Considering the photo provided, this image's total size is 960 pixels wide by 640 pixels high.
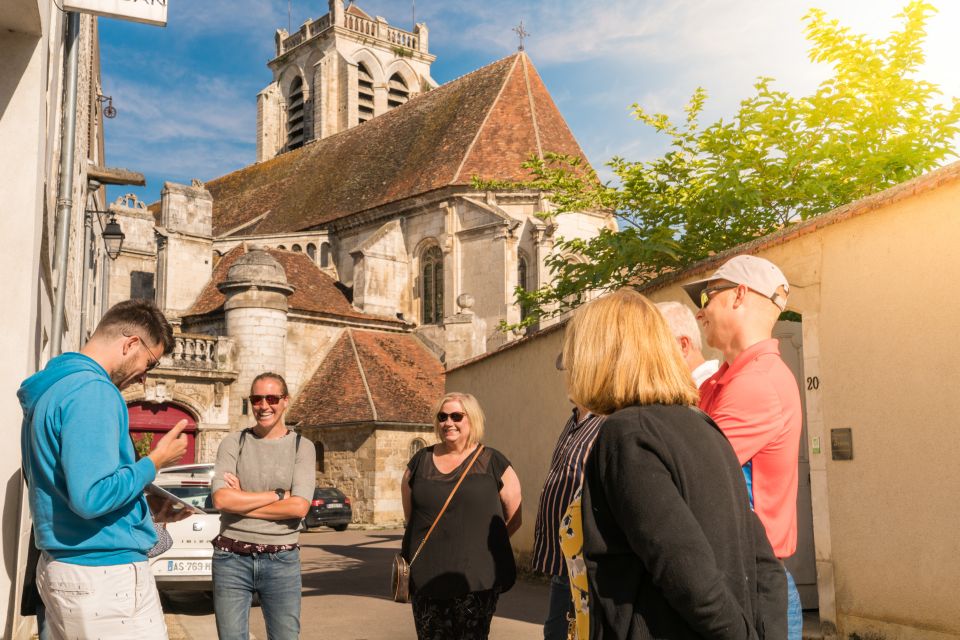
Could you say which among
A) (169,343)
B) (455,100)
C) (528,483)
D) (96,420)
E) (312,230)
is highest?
(455,100)

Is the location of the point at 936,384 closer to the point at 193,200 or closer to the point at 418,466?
the point at 418,466

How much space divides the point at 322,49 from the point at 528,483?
4350cm

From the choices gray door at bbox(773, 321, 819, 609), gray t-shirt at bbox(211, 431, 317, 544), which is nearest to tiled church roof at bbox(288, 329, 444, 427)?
gray door at bbox(773, 321, 819, 609)

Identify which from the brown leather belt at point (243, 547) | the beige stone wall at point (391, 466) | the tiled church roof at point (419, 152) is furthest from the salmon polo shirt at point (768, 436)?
the tiled church roof at point (419, 152)

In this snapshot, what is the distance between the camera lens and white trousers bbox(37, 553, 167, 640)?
8.82ft

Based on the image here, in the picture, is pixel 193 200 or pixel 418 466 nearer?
pixel 418 466

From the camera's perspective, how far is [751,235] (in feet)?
37.2

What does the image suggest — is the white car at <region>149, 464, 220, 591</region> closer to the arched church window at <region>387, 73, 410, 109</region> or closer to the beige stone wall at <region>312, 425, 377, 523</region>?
the beige stone wall at <region>312, 425, 377, 523</region>

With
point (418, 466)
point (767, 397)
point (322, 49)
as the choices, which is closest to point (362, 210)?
point (322, 49)

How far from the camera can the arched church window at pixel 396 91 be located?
51.7 m

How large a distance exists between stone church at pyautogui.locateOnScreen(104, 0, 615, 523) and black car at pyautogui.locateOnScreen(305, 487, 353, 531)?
3.85ft

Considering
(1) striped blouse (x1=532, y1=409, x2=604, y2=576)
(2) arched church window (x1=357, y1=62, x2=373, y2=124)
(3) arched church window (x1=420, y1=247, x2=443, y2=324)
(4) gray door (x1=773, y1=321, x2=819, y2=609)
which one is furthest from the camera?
(2) arched church window (x1=357, y1=62, x2=373, y2=124)

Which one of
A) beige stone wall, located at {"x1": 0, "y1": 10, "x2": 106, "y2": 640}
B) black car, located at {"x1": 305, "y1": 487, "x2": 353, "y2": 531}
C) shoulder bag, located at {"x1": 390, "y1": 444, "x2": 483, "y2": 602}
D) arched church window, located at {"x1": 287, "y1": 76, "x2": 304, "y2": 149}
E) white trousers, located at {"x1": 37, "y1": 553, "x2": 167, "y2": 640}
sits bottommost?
black car, located at {"x1": 305, "y1": 487, "x2": 353, "y2": 531}

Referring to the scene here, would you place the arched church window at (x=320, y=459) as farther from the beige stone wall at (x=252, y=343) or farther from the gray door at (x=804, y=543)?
the gray door at (x=804, y=543)
